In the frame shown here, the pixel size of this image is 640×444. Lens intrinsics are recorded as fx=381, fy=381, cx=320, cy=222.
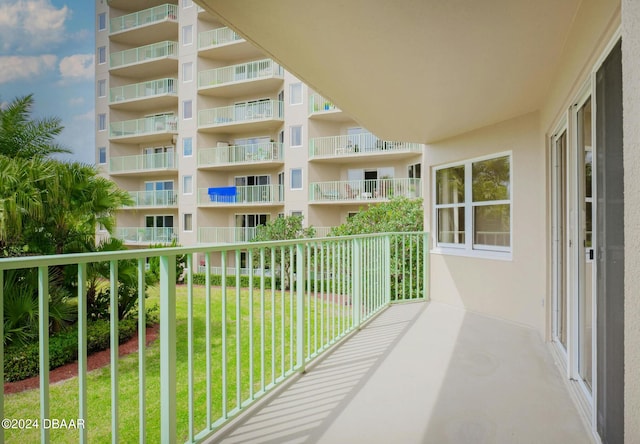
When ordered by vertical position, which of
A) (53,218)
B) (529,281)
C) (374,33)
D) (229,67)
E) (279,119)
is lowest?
(529,281)

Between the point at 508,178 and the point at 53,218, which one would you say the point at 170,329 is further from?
the point at 53,218

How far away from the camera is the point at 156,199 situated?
1830cm

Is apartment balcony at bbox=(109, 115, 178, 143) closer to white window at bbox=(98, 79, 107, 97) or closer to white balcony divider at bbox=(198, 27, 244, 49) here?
white window at bbox=(98, 79, 107, 97)

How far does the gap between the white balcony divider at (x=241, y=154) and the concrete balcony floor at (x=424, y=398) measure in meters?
12.9

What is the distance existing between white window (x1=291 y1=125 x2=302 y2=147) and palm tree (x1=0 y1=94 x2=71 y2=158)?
883 cm

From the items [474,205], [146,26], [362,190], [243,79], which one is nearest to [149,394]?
[474,205]

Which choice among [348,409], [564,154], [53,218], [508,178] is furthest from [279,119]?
[348,409]

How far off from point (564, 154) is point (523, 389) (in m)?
1.92

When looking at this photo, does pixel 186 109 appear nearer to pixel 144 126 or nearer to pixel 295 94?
pixel 144 126

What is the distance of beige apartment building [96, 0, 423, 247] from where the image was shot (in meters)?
14.9

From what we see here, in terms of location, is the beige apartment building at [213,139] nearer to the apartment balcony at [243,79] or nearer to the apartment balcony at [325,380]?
the apartment balcony at [243,79]

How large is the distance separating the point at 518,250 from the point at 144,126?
1870 cm

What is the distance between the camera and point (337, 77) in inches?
128

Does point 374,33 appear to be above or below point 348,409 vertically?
above
